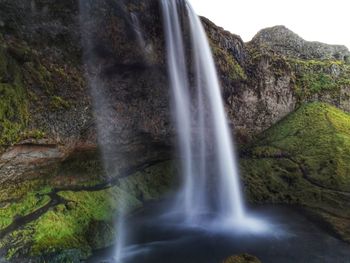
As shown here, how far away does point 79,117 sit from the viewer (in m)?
15.9

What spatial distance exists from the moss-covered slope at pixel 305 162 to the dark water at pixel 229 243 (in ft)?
8.04

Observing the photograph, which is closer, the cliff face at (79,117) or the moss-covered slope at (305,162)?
the cliff face at (79,117)

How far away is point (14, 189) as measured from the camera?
13.6 m

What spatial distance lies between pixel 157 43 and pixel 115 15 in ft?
9.28

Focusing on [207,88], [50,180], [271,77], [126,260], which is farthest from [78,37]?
[271,77]

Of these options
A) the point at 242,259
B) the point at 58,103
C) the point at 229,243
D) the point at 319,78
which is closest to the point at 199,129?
the point at 229,243

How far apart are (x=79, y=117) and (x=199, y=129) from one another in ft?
25.8

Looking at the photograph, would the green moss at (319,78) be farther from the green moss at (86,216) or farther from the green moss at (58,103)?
the green moss at (58,103)

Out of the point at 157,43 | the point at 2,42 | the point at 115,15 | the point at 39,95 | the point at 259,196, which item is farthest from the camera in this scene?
the point at 259,196

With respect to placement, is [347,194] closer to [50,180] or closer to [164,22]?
[164,22]

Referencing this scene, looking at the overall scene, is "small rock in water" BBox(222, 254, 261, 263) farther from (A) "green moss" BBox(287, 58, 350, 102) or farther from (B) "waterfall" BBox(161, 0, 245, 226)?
(A) "green moss" BBox(287, 58, 350, 102)

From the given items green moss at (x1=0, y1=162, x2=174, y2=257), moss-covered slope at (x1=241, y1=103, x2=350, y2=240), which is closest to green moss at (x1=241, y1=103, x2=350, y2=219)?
moss-covered slope at (x1=241, y1=103, x2=350, y2=240)

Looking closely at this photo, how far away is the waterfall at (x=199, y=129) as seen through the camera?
18344mm

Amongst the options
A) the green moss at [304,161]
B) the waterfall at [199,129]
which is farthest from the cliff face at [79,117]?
the waterfall at [199,129]
